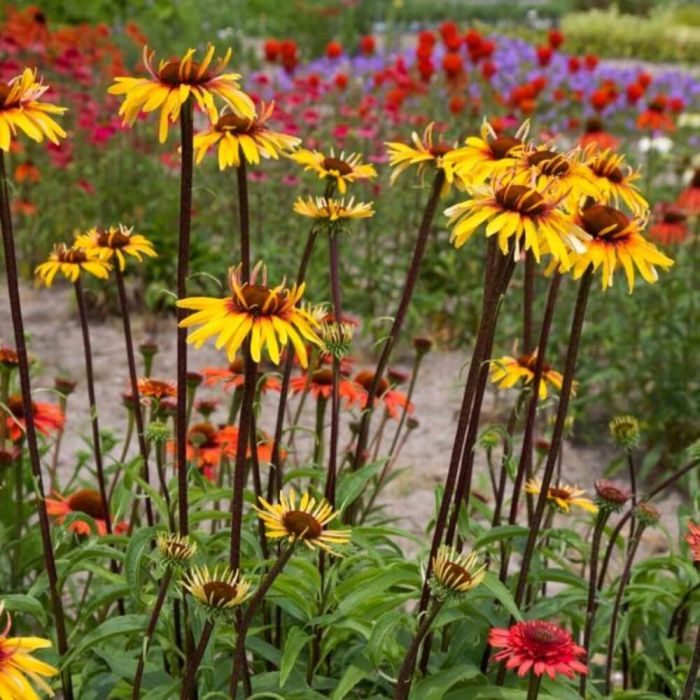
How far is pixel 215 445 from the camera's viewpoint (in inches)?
108

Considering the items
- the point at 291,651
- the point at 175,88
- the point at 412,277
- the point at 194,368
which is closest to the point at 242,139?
the point at 175,88

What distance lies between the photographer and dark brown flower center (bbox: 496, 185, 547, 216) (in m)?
1.60

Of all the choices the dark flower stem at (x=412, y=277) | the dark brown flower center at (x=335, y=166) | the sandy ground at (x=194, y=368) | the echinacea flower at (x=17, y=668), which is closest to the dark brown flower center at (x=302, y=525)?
the echinacea flower at (x=17, y=668)

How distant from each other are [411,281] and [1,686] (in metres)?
1.08

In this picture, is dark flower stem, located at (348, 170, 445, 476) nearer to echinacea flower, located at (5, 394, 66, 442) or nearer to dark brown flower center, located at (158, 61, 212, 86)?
dark brown flower center, located at (158, 61, 212, 86)

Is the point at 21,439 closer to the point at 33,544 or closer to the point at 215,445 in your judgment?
the point at 33,544

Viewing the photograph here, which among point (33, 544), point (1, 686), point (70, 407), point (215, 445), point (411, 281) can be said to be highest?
point (411, 281)

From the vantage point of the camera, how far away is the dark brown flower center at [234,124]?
6.06 ft

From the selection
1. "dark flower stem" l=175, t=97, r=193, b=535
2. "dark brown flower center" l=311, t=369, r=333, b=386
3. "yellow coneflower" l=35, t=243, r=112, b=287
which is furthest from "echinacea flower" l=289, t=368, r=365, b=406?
"dark flower stem" l=175, t=97, r=193, b=535

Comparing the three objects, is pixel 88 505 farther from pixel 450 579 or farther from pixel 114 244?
pixel 450 579

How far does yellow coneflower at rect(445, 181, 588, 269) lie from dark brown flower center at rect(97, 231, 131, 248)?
Answer: 78 cm

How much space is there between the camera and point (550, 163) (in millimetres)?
1772

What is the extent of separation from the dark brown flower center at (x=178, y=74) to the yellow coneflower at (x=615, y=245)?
578 millimetres

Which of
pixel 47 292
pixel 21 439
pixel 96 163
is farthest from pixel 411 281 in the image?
pixel 96 163
